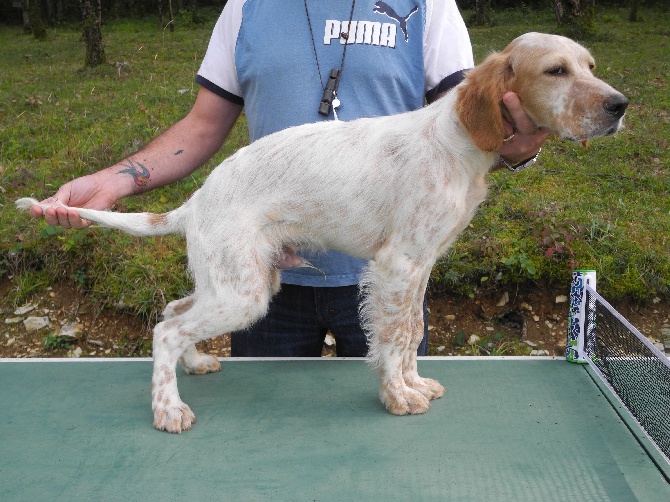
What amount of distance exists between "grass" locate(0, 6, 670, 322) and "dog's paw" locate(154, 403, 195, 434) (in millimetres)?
2848

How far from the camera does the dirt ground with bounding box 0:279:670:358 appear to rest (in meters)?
5.44

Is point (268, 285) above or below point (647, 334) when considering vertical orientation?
above

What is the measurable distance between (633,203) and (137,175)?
16.6 feet

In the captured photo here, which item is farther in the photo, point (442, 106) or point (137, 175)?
point (137, 175)

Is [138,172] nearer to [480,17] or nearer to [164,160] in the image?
[164,160]

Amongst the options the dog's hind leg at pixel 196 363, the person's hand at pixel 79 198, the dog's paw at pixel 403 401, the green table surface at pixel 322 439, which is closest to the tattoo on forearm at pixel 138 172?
the person's hand at pixel 79 198

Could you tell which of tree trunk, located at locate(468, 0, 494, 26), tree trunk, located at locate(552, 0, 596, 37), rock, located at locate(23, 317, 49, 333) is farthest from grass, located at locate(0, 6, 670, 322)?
tree trunk, located at locate(468, 0, 494, 26)

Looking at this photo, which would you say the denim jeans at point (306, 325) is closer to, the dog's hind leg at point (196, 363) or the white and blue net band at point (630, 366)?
the dog's hind leg at point (196, 363)

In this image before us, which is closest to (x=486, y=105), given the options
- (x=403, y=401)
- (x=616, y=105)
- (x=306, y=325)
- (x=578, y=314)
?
(x=616, y=105)

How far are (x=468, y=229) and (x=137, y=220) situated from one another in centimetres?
374

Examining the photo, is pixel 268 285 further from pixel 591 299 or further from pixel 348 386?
pixel 591 299

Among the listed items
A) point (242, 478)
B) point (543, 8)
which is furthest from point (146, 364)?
point (543, 8)

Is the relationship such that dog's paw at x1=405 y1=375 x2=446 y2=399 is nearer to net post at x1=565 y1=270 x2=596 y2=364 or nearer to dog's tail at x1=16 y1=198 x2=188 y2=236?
net post at x1=565 y1=270 x2=596 y2=364

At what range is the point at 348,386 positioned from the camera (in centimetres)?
307
